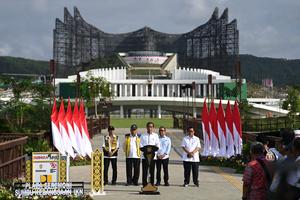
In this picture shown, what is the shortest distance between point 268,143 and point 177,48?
611 ft

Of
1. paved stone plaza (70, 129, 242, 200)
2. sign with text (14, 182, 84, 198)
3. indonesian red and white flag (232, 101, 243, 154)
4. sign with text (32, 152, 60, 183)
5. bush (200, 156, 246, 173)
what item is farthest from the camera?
indonesian red and white flag (232, 101, 243, 154)

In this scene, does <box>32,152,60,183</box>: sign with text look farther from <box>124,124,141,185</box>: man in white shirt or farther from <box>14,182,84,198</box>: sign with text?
<box>124,124,141,185</box>: man in white shirt

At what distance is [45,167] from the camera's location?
524 inches

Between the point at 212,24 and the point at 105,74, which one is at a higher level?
the point at 212,24

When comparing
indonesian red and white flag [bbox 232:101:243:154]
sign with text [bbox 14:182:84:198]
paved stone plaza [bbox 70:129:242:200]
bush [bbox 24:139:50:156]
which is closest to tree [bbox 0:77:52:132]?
bush [bbox 24:139:50:156]

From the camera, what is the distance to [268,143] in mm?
10867

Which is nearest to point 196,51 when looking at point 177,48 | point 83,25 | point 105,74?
point 177,48

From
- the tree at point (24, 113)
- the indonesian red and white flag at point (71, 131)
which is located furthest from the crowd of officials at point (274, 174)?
the tree at point (24, 113)

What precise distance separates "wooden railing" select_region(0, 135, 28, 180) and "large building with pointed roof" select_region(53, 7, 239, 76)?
15925 centimetres

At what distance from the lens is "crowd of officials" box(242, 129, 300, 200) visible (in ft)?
19.0

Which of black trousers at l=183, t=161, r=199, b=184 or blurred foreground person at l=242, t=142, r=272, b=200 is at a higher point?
blurred foreground person at l=242, t=142, r=272, b=200

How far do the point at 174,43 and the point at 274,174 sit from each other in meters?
193

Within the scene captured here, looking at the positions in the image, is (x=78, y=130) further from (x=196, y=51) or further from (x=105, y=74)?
(x=196, y=51)

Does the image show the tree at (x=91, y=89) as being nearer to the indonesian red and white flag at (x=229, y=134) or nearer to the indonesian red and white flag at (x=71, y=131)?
the indonesian red and white flag at (x=229, y=134)
